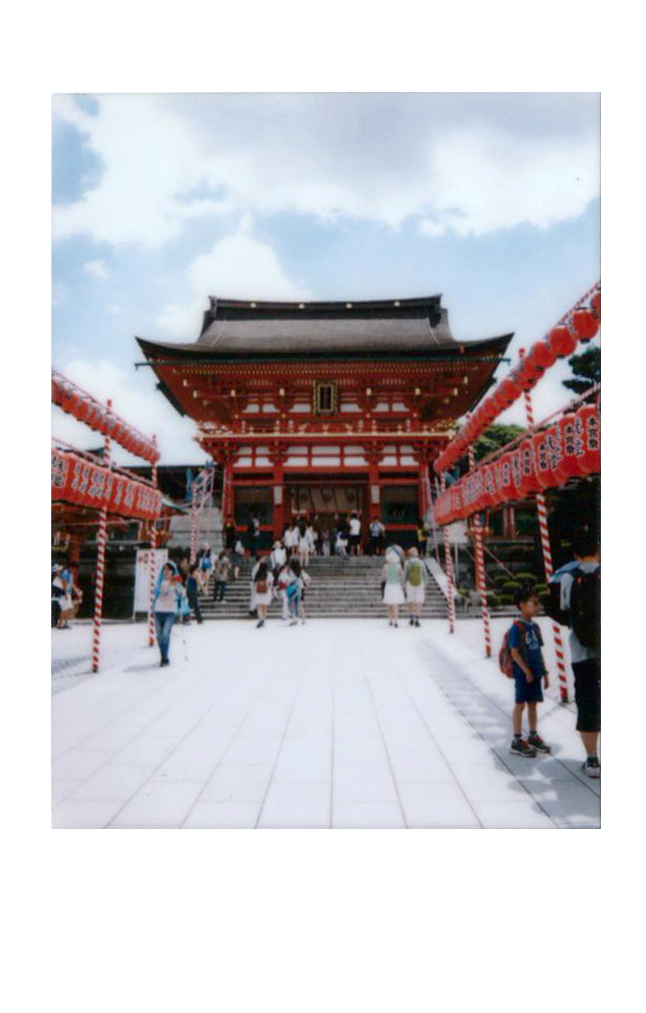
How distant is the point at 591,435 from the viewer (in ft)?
14.3

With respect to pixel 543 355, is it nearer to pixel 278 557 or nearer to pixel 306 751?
pixel 306 751

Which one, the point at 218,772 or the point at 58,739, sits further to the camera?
the point at 58,739

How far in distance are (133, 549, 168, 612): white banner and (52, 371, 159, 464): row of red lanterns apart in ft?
6.69

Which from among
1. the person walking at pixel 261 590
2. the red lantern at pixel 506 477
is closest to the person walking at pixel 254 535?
the person walking at pixel 261 590

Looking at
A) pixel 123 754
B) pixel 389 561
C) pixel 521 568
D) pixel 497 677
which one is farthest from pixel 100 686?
pixel 521 568

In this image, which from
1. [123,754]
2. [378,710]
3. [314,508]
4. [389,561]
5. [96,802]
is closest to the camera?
[96,802]

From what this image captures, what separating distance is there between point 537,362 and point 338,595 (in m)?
8.44

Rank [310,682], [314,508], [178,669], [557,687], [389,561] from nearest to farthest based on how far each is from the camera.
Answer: [557,687], [310,682], [178,669], [389,561], [314,508]

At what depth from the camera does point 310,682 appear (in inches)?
243

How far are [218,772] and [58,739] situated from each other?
57.8 inches

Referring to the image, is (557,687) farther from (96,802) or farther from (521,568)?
(521,568)

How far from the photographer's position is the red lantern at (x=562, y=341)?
4.50 m

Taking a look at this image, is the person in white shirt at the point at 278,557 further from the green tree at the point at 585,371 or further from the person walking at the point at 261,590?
the green tree at the point at 585,371

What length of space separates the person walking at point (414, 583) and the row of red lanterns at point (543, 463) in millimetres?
2401
